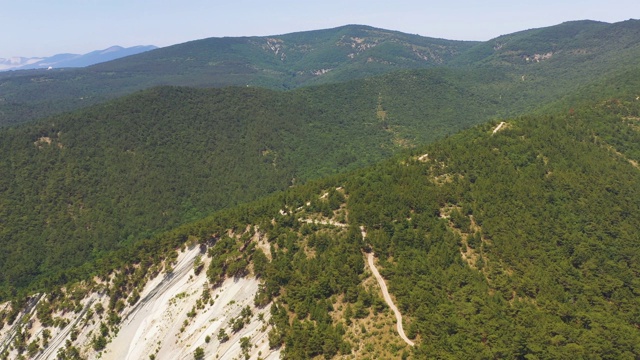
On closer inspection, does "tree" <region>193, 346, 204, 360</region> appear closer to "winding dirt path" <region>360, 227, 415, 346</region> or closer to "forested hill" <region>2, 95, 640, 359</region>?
"forested hill" <region>2, 95, 640, 359</region>

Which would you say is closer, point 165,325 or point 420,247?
point 420,247

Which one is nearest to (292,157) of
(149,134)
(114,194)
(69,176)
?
(149,134)

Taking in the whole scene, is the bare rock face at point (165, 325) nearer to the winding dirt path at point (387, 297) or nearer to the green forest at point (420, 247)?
the green forest at point (420, 247)

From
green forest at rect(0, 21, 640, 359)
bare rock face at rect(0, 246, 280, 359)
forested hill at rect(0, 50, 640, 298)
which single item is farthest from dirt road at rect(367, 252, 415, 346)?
forested hill at rect(0, 50, 640, 298)

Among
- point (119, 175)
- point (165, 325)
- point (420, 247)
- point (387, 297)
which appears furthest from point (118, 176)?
point (387, 297)

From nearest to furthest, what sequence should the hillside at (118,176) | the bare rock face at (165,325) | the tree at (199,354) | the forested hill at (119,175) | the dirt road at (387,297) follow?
the dirt road at (387,297) < the tree at (199,354) < the bare rock face at (165,325) < the hillside at (118,176) < the forested hill at (119,175)

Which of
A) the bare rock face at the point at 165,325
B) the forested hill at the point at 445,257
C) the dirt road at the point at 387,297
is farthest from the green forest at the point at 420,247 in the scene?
the bare rock face at the point at 165,325

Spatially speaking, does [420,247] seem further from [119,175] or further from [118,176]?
[119,175]

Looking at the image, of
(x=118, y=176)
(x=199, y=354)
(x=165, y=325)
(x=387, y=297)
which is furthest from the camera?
(x=118, y=176)
